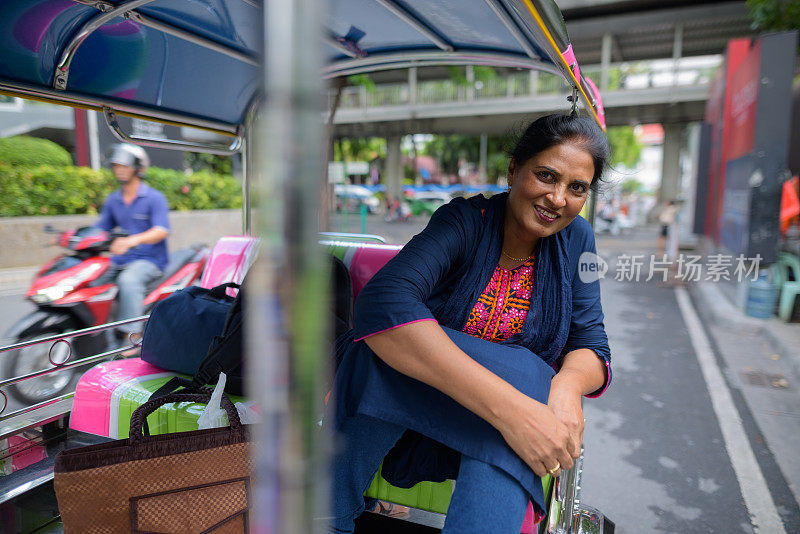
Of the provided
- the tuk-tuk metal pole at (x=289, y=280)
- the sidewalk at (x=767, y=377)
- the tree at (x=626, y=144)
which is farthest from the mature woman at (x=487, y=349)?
the tree at (x=626, y=144)

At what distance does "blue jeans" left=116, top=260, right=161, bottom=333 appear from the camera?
3738 mm

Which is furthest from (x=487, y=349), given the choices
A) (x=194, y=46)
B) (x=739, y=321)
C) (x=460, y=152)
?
(x=460, y=152)

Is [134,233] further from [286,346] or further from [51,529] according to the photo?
[286,346]

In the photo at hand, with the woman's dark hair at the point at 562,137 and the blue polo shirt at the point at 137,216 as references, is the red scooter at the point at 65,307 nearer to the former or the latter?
the blue polo shirt at the point at 137,216

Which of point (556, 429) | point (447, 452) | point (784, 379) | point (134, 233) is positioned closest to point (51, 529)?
point (447, 452)

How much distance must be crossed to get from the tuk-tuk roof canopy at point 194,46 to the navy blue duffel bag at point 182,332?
1.04 m

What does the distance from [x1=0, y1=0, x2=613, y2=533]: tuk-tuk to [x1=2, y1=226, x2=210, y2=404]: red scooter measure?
1.09 m

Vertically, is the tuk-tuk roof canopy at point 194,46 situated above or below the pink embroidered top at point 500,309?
above

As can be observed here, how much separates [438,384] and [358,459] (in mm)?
430

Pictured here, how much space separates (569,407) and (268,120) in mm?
1164

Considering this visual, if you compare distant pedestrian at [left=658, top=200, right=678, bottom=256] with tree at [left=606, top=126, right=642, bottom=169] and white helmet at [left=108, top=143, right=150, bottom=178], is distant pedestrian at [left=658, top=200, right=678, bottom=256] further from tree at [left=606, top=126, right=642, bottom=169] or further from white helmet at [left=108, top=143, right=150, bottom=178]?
tree at [left=606, top=126, right=642, bottom=169]

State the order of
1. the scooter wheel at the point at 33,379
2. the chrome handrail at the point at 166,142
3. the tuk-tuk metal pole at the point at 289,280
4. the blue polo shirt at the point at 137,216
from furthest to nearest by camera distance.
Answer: the blue polo shirt at the point at 137,216, the scooter wheel at the point at 33,379, the chrome handrail at the point at 166,142, the tuk-tuk metal pole at the point at 289,280

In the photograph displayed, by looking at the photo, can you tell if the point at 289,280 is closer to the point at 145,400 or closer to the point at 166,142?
the point at 145,400

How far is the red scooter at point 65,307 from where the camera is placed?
11.1 feet
